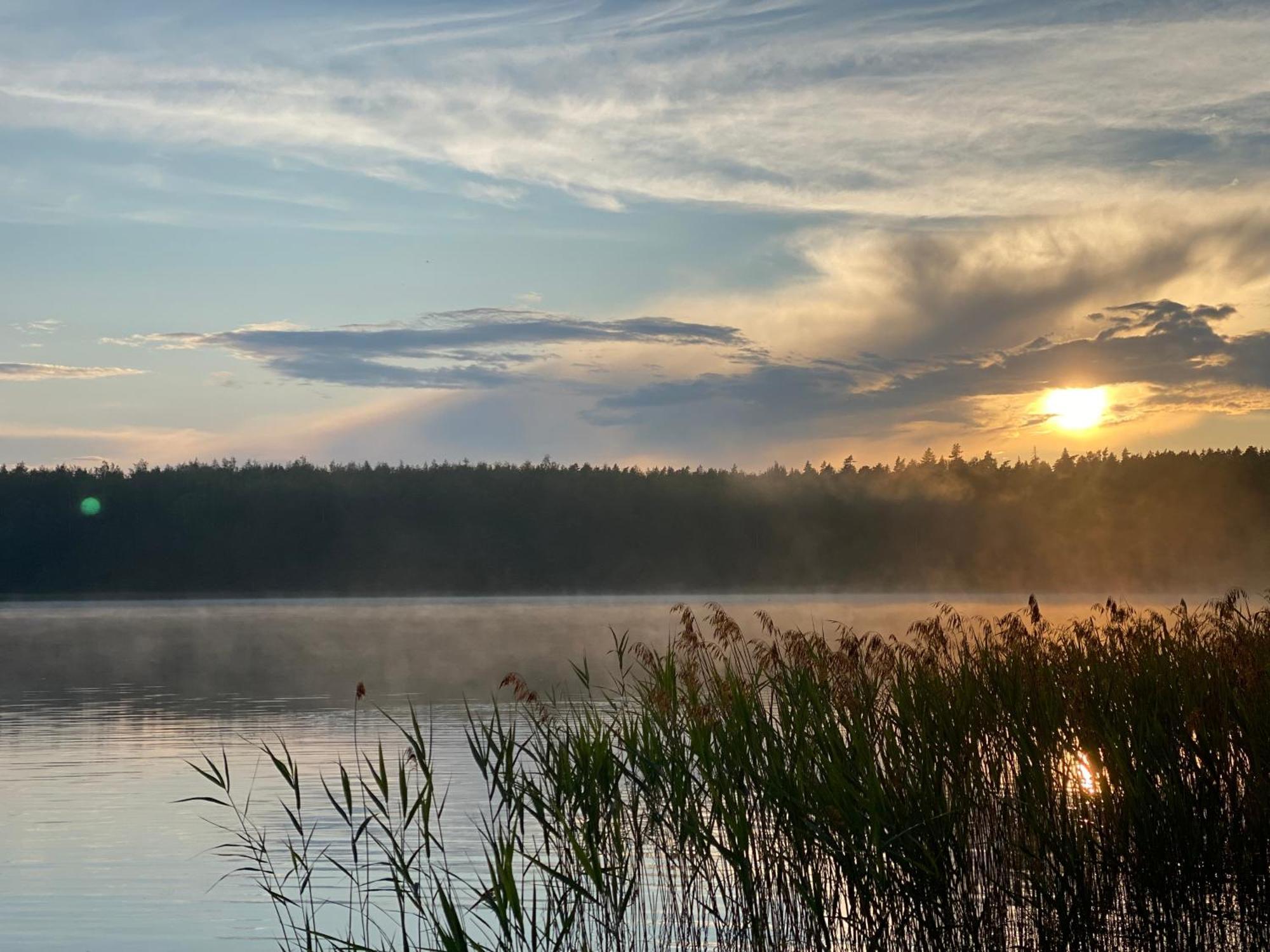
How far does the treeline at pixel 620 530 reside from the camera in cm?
9994

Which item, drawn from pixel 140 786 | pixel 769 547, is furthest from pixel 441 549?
pixel 140 786

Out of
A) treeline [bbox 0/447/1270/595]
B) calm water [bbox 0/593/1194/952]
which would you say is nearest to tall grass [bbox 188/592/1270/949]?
calm water [bbox 0/593/1194/952]

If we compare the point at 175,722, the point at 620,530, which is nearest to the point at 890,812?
the point at 175,722

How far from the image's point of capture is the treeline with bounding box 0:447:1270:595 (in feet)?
328

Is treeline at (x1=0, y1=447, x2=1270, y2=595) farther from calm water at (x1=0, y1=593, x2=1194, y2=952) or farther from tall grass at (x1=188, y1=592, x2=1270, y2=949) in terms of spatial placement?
tall grass at (x1=188, y1=592, x2=1270, y2=949)

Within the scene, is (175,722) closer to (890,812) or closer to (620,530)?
(890,812)

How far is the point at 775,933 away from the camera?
744 centimetres

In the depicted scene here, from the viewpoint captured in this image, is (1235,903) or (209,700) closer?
(1235,903)

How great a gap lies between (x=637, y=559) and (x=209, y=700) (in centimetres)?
8721

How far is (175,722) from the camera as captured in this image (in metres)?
20.6

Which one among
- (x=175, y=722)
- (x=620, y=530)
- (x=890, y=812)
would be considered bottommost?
(x=175, y=722)

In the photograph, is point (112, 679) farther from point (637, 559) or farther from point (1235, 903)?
point (637, 559)

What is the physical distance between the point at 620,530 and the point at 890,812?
350ft

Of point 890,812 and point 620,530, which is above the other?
point 620,530
